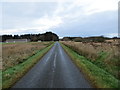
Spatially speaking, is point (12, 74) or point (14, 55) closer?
point (12, 74)

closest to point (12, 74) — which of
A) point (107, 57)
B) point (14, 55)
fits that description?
point (107, 57)

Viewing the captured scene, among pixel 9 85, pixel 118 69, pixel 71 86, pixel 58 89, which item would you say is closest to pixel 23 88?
pixel 9 85

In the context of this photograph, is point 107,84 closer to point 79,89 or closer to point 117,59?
point 79,89

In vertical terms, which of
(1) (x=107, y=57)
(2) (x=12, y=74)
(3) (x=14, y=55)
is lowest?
(2) (x=12, y=74)

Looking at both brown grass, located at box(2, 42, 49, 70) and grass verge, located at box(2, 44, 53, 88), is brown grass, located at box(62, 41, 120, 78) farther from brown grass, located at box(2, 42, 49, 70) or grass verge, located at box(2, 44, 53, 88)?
brown grass, located at box(2, 42, 49, 70)

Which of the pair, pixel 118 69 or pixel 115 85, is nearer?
pixel 115 85

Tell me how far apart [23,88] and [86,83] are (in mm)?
3465

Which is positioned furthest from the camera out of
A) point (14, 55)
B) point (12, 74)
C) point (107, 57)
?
point (14, 55)

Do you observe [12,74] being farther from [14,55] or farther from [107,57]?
[14,55]

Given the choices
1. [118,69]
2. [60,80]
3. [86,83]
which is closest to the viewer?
[86,83]

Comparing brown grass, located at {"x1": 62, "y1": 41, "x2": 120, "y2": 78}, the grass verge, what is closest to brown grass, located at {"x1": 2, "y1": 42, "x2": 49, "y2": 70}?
the grass verge

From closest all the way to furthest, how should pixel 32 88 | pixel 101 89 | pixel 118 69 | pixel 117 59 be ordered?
pixel 101 89 → pixel 32 88 → pixel 118 69 → pixel 117 59

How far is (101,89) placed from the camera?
27.7ft

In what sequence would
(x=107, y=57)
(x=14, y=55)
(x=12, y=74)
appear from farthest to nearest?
1. (x=14, y=55)
2. (x=107, y=57)
3. (x=12, y=74)
